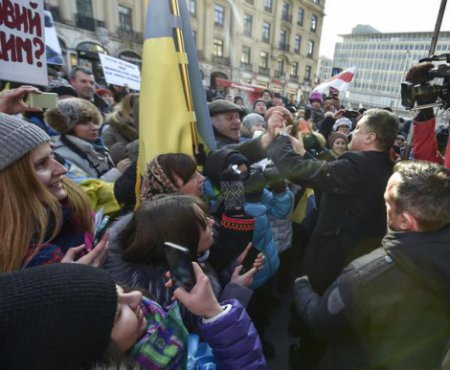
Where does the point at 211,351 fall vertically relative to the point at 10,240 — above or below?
below

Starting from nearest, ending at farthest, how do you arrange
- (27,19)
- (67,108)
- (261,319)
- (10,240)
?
(10,240), (27,19), (67,108), (261,319)

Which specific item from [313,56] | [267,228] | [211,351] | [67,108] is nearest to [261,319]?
[267,228]

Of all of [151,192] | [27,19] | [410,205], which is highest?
[27,19]

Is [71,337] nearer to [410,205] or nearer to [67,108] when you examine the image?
[410,205]

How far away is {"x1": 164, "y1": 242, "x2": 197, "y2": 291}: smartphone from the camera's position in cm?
76

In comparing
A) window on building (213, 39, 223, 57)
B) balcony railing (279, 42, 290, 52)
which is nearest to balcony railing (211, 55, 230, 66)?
window on building (213, 39, 223, 57)

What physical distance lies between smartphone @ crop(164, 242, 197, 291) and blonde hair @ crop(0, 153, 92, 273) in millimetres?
513

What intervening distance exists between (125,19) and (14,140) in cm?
2447

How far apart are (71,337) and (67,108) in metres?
2.04

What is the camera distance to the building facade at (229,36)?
696 inches

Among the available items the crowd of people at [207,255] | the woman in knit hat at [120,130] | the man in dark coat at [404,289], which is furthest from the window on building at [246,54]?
the man in dark coat at [404,289]

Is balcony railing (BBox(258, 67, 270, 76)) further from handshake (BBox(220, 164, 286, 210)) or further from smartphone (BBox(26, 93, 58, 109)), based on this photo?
smartphone (BBox(26, 93, 58, 109))

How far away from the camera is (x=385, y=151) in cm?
178

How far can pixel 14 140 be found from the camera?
958 mm
